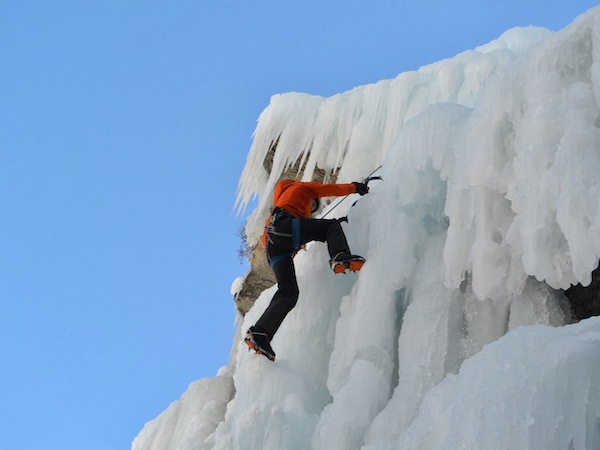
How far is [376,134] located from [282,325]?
349cm

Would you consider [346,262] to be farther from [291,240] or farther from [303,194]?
[303,194]

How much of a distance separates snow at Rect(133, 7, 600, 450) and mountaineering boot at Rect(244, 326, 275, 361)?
0.22 ft

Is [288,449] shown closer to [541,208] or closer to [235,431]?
[235,431]

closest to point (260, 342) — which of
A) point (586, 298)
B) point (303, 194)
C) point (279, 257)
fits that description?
point (279, 257)

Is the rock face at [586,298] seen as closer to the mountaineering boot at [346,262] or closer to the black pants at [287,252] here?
the mountaineering boot at [346,262]

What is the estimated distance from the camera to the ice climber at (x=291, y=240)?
167 inches

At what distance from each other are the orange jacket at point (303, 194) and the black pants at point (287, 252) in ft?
0.41

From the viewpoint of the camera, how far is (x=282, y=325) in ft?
14.8

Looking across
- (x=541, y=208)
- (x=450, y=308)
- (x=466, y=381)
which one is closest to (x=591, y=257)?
(x=541, y=208)

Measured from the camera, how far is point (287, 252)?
4590mm

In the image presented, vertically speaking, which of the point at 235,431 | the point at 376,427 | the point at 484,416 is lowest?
the point at 484,416

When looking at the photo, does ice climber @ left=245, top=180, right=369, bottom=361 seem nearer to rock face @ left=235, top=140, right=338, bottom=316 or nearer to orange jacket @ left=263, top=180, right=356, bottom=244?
orange jacket @ left=263, top=180, right=356, bottom=244

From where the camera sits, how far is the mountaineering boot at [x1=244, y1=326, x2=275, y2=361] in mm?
4238

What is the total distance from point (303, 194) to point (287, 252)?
424 millimetres
